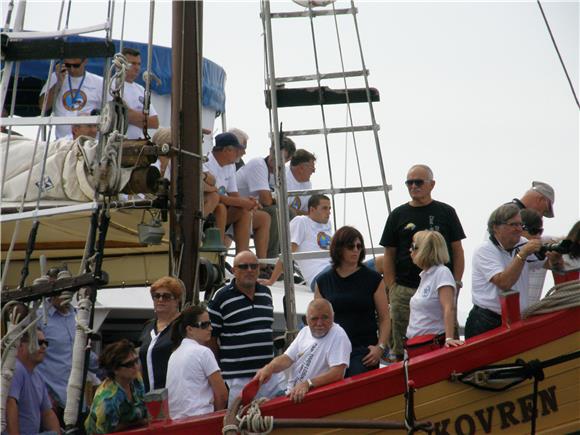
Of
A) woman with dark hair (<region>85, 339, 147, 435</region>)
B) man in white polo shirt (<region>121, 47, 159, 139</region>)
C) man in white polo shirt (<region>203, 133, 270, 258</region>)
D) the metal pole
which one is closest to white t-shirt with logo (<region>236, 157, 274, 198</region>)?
man in white polo shirt (<region>203, 133, 270, 258</region>)

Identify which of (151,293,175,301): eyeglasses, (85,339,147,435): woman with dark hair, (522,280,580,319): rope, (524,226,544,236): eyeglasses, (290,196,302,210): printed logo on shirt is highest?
(290,196,302,210): printed logo on shirt

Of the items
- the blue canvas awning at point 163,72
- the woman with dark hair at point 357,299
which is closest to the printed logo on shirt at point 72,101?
the woman with dark hair at point 357,299

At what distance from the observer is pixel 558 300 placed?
7.33 metres

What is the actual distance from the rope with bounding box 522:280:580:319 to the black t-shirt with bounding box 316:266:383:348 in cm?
104

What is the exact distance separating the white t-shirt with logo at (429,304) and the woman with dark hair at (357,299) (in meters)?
0.27

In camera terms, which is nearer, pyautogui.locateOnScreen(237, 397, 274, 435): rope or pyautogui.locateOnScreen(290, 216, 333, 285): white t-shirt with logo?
pyautogui.locateOnScreen(237, 397, 274, 435): rope

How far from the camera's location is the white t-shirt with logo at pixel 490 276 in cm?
753

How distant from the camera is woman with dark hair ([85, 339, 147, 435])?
7496 millimetres

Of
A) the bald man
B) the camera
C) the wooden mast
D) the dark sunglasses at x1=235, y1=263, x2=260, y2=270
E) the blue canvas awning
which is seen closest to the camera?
the camera

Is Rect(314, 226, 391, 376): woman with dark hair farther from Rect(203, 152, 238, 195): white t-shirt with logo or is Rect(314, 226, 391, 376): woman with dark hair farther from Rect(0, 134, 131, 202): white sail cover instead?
Rect(203, 152, 238, 195): white t-shirt with logo

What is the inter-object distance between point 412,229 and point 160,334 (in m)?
1.86

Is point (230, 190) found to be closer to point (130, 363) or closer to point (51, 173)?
point (51, 173)

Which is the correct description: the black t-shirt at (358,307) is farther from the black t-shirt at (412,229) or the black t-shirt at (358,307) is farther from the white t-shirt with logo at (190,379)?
the white t-shirt with logo at (190,379)

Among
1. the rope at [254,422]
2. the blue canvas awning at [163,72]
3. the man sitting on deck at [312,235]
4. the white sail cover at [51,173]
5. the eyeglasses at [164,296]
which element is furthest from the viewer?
the blue canvas awning at [163,72]
